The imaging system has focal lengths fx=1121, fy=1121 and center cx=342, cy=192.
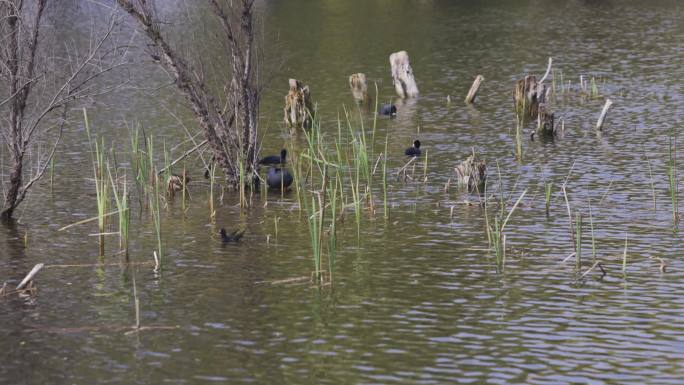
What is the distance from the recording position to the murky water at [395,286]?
11.4 m

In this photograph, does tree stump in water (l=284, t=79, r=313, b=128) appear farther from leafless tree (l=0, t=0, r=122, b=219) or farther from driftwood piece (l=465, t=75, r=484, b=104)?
leafless tree (l=0, t=0, r=122, b=219)

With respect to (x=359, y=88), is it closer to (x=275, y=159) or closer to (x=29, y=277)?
(x=275, y=159)

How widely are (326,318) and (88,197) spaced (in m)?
9.54

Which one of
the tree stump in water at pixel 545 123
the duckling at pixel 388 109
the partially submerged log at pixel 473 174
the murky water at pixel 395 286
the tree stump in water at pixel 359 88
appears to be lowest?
the murky water at pixel 395 286

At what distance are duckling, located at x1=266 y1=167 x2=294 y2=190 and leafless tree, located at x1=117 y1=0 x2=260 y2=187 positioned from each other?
1.32 ft

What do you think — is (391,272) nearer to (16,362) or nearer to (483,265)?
(483,265)

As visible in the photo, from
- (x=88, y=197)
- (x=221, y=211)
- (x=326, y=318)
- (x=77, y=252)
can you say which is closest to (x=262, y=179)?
(x=221, y=211)

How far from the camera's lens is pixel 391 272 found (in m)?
15.2

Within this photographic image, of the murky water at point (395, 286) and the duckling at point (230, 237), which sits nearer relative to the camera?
the murky water at point (395, 286)

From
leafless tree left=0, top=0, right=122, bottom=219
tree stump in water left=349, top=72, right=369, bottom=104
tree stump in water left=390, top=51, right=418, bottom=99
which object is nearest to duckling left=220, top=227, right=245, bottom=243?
leafless tree left=0, top=0, right=122, bottom=219

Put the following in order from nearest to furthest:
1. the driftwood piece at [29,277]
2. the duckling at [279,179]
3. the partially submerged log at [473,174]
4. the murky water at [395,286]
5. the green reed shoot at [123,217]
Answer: the murky water at [395,286] → the driftwood piece at [29,277] → the green reed shoot at [123,217] → the partially submerged log at [473,174] → the duckling at [279,179]

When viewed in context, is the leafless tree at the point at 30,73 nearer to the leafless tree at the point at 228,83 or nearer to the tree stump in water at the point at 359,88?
the leafless tree at the point at 228,83

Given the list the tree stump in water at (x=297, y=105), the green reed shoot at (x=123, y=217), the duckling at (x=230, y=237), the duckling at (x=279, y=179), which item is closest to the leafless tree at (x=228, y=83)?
the duckling at (x=279, y=179)

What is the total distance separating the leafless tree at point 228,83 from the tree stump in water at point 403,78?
1506cm
